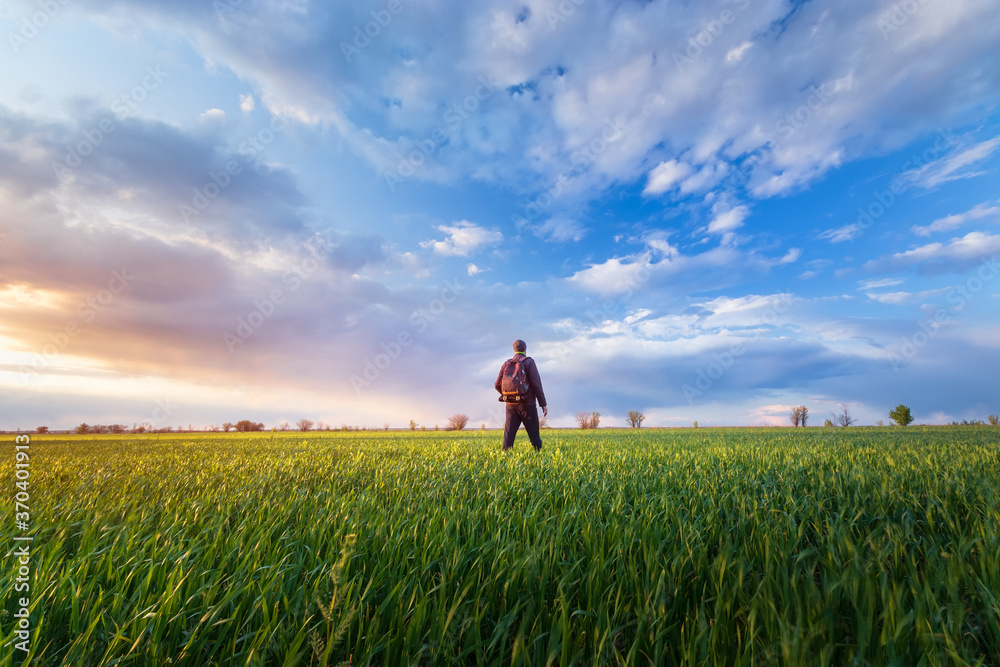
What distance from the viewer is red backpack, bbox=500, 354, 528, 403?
8.70 meters

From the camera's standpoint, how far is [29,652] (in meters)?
1.43


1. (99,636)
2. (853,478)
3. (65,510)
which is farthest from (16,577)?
(853,478)

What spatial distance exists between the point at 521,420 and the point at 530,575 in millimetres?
6947

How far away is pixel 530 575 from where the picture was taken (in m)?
2.02

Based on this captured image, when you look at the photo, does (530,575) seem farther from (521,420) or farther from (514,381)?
(521,420)

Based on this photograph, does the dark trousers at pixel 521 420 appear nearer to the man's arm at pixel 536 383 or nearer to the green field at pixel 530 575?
the man's arm at pixel 536 383

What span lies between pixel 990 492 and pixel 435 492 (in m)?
4.87

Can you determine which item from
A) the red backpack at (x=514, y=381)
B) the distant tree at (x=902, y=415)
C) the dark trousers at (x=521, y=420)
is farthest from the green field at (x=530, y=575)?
the distant tree at (x=902, y=415)

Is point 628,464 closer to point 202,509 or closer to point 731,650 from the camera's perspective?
point 731,650

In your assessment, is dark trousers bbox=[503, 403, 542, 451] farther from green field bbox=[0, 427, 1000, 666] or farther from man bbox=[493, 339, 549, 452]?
green field bbox=[0, 427, 1000, 666]

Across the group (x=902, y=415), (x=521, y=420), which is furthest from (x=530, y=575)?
(x=902, y=415)

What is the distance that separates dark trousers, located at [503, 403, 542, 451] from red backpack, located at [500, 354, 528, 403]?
8.4 inches

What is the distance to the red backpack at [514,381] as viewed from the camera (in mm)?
8695

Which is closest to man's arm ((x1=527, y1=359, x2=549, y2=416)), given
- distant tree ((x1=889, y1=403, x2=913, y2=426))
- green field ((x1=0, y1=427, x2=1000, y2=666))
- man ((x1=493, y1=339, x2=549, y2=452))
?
man ((x1=493, y1=339, x2=549, y2=452))
